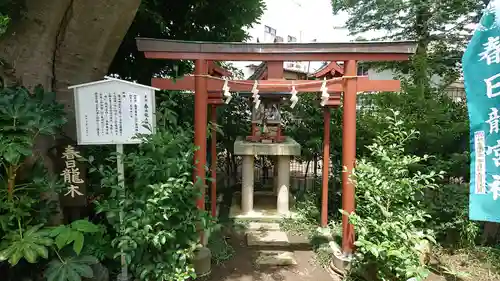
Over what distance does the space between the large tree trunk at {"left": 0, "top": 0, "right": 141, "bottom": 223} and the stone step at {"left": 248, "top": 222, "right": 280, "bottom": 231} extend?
3402 millimetres

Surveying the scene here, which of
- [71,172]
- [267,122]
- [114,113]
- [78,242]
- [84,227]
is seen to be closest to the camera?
[78,242]

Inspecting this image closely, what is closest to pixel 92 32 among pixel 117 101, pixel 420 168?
pixel 117 101

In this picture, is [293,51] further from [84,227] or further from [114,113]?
[84,227]

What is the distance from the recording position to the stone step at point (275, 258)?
4.63 metres

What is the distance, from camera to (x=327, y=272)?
14.6ft

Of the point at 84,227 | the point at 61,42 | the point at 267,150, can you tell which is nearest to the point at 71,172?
the point at 84,227

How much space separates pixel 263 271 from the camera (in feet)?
14.6

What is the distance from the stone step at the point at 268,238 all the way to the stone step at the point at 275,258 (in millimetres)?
182

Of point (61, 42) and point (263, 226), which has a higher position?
point (61, 42)

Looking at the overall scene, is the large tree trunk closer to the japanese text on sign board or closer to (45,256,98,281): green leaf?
the japanese text on sign board

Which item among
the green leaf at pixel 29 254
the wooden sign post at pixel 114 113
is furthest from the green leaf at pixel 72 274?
the wooden sign post at pixel 114 113

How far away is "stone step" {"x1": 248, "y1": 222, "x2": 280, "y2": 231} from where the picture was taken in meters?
5.88

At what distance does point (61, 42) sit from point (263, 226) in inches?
171

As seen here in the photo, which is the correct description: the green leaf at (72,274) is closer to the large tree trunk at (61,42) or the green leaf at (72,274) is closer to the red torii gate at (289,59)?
the large tree trunk at (61,42)
